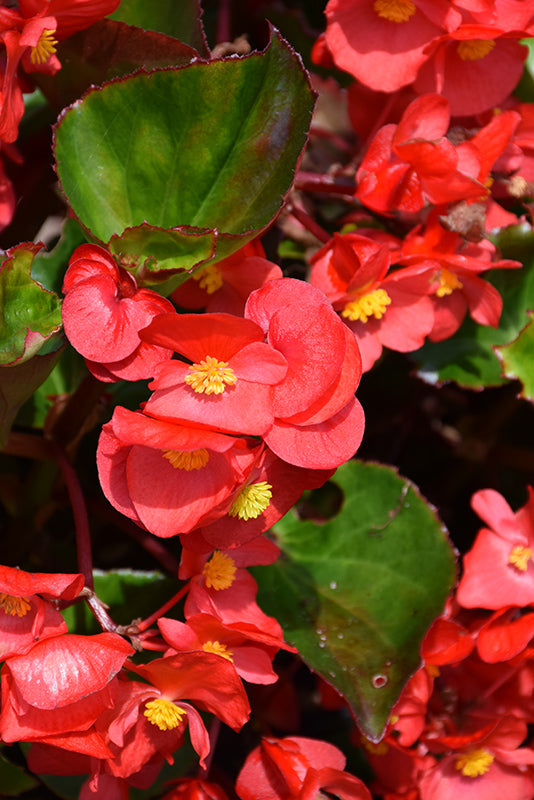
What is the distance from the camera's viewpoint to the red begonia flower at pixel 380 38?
0.72 metres

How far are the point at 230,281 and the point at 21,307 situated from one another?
16cm

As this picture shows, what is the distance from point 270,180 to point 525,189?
289 mm

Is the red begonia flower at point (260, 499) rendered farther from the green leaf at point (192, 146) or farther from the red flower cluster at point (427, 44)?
the red flower cluster at point (427, 44)

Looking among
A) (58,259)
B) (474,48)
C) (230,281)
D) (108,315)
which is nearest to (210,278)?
(230,281)

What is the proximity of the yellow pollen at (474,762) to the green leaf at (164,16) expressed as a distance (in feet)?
2.25

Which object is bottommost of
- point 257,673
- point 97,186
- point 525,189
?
point 257,673

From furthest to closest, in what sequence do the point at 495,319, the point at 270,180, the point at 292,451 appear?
the point at 495,319 < the point at 270,180 < the point at 292,451

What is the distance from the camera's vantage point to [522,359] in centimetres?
83

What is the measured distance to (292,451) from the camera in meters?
0.52

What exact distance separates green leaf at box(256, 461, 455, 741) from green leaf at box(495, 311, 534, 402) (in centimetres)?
15

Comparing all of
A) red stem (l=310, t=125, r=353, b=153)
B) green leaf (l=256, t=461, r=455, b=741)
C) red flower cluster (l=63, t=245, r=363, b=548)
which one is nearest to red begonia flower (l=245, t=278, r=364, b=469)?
red flower cluster (l=63, t=245, r=363, b=548)

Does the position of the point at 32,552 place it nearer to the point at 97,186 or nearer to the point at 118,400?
the point at 118,400

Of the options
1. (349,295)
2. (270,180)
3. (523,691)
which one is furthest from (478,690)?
(270,180)

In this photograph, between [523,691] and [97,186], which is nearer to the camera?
[97,186]
